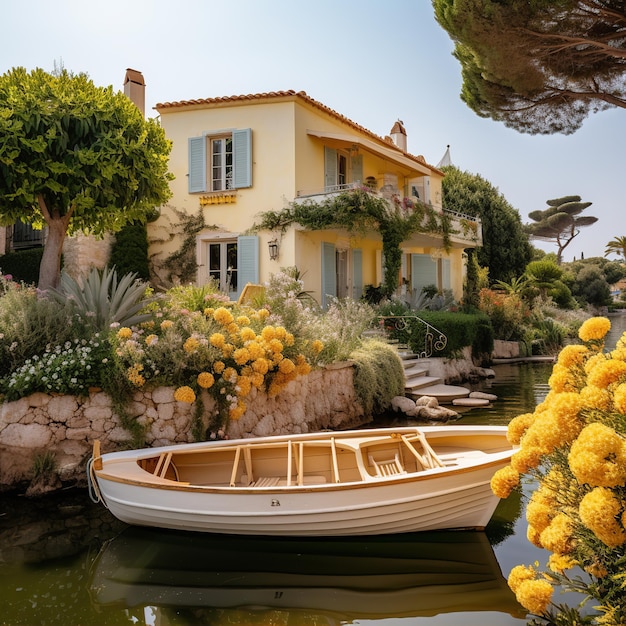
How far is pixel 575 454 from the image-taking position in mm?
2463

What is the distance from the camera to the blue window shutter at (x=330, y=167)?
648 inches

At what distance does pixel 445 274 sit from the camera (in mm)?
22031

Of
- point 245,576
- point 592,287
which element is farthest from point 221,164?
point 592,287

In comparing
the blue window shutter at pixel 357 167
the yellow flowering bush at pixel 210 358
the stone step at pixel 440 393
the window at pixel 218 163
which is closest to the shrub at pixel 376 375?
the stone step at pixel 440 393

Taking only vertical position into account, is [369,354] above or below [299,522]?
above

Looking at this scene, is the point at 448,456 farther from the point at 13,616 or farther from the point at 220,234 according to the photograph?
the point at 220,234

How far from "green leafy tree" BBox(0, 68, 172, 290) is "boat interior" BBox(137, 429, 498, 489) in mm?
4435

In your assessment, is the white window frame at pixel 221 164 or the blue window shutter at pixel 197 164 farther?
the white window frame at pixel 221 164

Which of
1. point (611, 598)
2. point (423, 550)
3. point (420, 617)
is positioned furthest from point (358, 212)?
point (611, 598)

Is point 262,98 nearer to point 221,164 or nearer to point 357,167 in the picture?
point 221,164

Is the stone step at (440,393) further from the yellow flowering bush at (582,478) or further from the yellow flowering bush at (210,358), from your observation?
the yellow flowering bush at (582,478)

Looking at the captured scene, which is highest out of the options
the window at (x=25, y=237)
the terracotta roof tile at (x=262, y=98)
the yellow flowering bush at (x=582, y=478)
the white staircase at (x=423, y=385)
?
the terracotta roof tile at (x=262, y=98)

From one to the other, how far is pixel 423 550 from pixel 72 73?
28.0 ft

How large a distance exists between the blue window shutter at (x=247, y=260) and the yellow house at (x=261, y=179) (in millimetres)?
Result: 28
